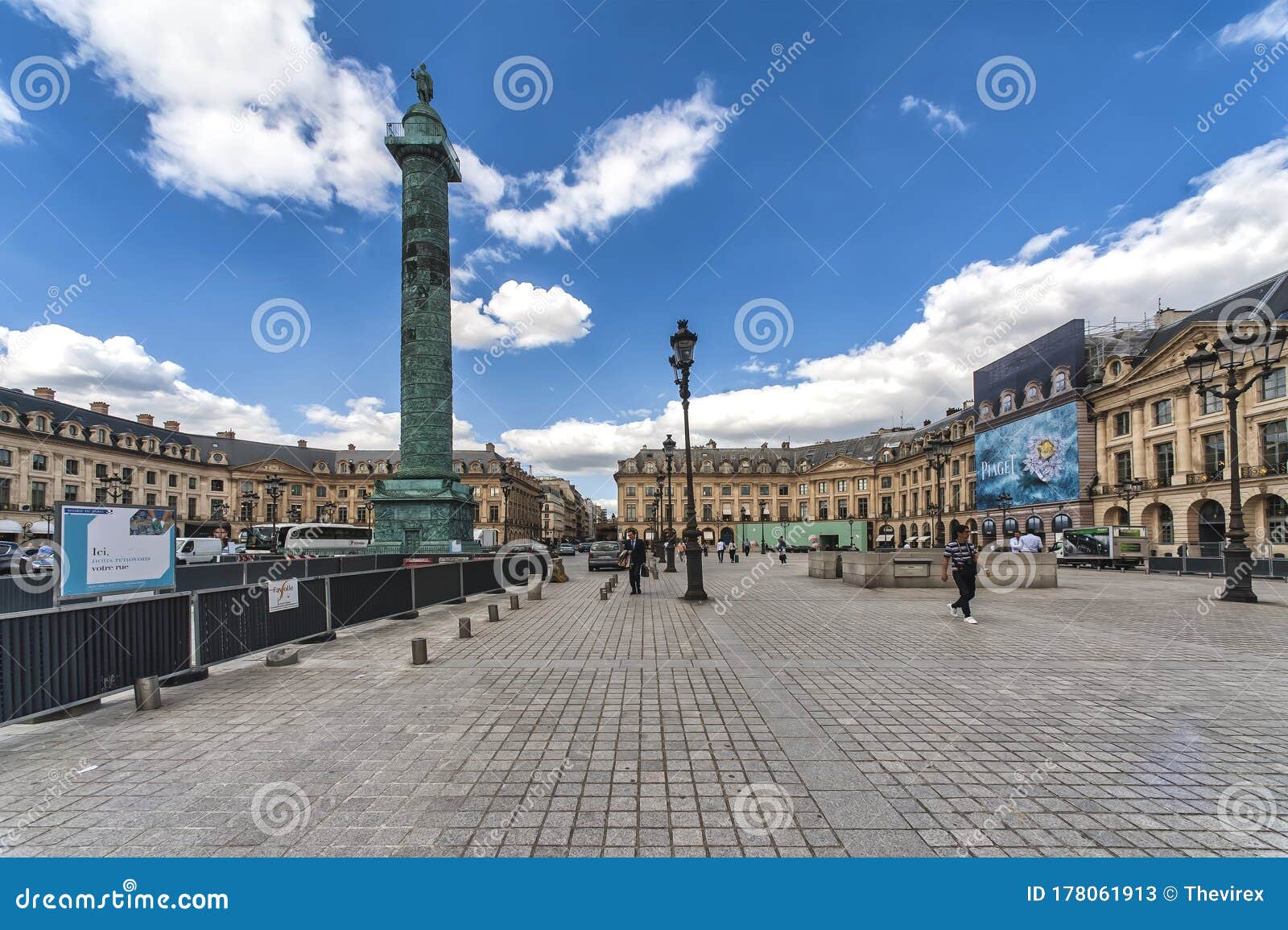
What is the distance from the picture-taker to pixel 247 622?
7.80 meters

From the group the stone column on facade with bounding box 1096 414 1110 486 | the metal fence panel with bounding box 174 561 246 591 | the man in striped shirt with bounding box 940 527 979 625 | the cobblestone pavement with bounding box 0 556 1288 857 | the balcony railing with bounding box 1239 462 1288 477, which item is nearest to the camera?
the cobblestone pavement with bounding box 0 556 1288 857

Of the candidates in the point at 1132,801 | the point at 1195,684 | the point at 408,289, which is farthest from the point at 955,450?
the point at 1132,801

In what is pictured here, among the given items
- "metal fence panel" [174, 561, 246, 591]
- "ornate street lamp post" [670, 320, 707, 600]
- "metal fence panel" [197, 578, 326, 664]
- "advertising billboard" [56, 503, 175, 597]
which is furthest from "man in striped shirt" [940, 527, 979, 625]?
"metal fence panel" [174, 561, 246, 591]

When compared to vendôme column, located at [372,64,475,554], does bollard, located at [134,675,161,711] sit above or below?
below

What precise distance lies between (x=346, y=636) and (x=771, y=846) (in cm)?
903

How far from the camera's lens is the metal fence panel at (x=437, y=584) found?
13.1 m

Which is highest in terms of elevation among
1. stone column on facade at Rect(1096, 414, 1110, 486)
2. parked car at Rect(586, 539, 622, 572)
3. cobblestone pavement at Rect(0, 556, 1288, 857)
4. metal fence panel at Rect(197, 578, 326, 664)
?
stone column on facade at Rect(1096, 414, 1110, 486)

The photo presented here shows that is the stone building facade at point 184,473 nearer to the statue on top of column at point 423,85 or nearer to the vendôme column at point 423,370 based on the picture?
the vendôme column at point 423,370

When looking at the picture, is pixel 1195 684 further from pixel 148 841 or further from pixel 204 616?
pixel 204 616

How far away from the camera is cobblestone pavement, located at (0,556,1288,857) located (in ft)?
10.8

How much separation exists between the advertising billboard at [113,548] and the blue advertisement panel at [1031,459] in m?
55.4

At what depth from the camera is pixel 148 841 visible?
3.24 m

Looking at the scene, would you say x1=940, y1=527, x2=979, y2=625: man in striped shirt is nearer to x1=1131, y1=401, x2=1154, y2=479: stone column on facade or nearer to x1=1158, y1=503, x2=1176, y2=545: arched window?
x1=1158, y1=503, x2=1176, y2=545: arched window

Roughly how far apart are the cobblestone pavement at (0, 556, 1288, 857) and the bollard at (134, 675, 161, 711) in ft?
0.50
